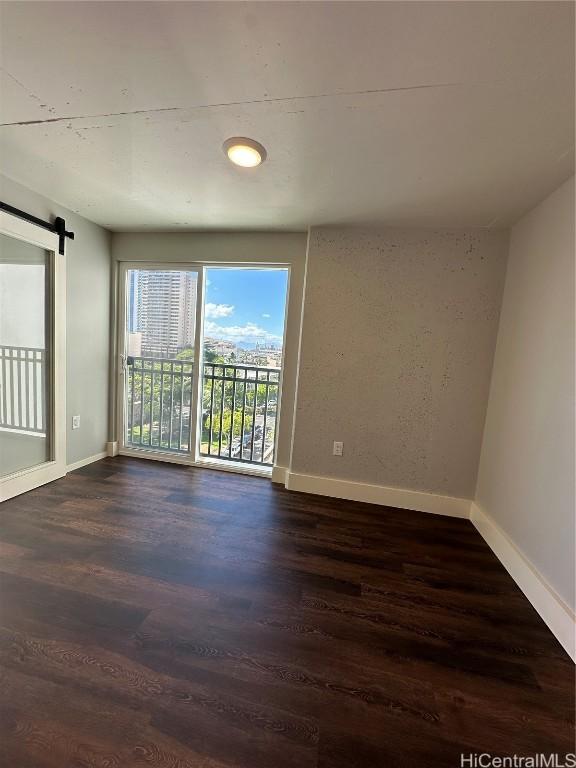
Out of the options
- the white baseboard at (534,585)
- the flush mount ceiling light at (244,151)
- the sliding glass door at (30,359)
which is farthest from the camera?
the sliding glass door at (30,359)

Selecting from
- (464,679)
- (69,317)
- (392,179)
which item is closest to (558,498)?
(464,679)

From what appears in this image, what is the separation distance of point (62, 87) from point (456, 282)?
2.56 m

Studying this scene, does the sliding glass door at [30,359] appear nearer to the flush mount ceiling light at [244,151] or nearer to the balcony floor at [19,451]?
the balcony floor at [19,451]

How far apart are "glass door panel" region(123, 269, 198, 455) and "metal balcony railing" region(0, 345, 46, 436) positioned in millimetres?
816

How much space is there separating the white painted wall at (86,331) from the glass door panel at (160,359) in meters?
0.22

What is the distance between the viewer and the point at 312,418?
273 centimetres

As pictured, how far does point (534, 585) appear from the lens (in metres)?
1.64

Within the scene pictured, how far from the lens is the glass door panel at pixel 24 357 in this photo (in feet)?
7.46

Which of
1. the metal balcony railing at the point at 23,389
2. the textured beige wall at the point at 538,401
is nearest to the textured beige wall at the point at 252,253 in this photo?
the metal balcony railing at the point at 23,389

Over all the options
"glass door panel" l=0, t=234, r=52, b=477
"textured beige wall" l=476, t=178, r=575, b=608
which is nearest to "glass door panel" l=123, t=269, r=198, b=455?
"glass door panel" l=0, t=234, r=52, b=477

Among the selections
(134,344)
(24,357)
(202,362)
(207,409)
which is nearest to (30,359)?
(24,357)

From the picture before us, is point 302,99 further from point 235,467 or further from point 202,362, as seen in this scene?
point 235,467

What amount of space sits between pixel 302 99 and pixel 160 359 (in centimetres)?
260

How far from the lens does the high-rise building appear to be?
3.08 metres
